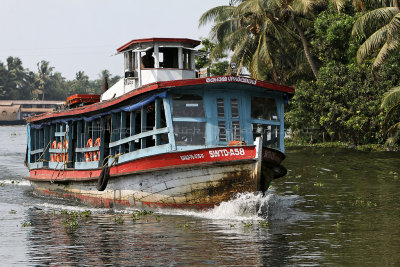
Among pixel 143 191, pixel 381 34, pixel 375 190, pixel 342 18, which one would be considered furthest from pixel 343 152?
pixel 143 191

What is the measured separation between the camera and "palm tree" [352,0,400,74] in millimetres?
23438

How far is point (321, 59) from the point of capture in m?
35.8

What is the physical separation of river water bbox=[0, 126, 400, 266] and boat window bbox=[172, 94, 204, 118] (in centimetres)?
224

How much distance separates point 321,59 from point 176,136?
22548 millimetres

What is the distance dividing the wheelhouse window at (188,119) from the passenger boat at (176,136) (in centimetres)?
2

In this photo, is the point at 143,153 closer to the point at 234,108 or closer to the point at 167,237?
the point at 234,108

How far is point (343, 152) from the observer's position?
32469 millimetres

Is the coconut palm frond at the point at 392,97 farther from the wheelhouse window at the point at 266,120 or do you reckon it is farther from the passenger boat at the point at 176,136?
the wheelhouse window at the point at 266,120

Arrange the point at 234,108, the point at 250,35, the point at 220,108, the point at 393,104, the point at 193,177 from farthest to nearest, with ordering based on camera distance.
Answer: the point at 250,35 < the point at 393,104 < the point at 234,108 < the point at 220,108 < the point at 193,177

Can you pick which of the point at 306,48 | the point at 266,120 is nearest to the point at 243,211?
the point at 266,120

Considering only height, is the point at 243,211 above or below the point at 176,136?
below

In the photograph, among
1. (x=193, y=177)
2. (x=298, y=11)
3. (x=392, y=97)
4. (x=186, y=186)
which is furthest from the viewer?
(x=298, y=11)

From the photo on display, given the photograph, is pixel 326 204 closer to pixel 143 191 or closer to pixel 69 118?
pixel 143 191

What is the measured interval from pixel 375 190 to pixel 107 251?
1023 cm
